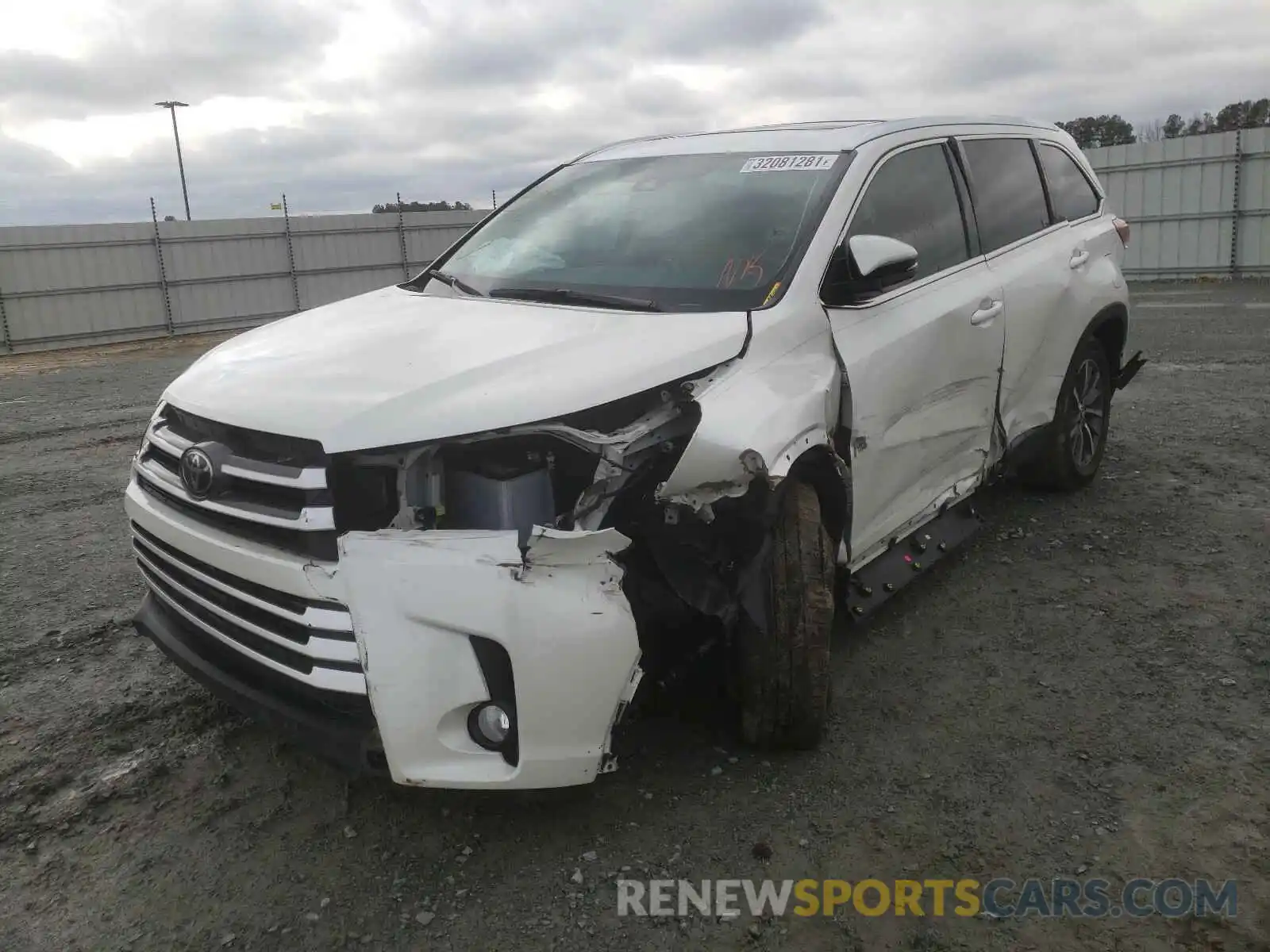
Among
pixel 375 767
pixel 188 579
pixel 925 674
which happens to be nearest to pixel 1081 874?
pixel 925 674

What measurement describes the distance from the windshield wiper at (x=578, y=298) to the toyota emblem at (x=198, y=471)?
1202mm

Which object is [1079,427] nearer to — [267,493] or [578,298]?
[578,298]

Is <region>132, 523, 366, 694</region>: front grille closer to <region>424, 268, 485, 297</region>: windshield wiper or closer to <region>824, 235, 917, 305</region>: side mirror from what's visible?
<region>424, 268, 485, 297</region>: windshield wiper

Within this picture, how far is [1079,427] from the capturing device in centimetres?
507

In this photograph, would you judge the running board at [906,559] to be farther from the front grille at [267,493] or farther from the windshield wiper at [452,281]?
the front grille at [267,493]

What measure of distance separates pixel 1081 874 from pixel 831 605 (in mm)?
886

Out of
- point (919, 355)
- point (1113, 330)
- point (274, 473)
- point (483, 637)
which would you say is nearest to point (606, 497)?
point (483, 637)

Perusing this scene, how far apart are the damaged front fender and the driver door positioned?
114cm

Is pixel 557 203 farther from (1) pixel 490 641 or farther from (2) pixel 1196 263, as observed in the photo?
(2) pixel 1196 263

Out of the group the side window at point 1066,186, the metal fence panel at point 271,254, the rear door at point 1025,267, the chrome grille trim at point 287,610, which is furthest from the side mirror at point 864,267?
the metal fence panel at point 271,254

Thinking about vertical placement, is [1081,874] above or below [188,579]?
below

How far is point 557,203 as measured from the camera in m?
3.98

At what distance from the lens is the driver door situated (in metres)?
3.13

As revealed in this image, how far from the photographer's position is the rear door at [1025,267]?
4121mm
